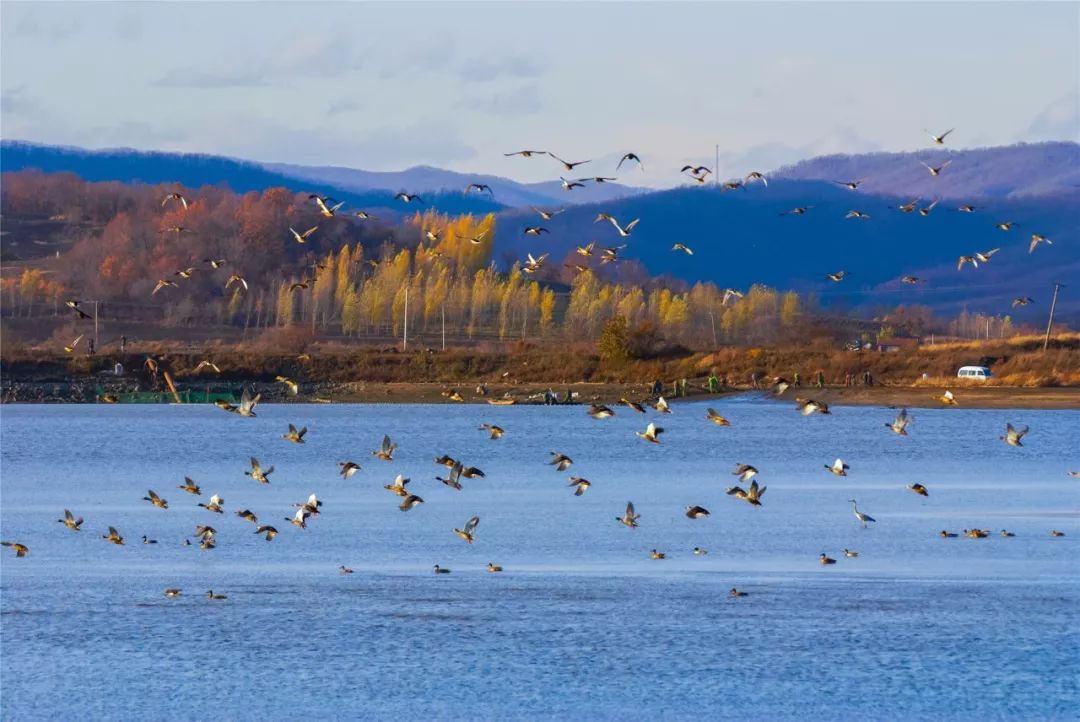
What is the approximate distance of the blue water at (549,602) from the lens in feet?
76.2

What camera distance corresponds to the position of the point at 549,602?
96.4 feet

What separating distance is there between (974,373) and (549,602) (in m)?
70.8

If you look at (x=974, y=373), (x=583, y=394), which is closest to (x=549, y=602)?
(x=974, y=373)

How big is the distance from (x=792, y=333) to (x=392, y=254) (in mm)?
50408

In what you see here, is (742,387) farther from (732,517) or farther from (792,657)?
(792,657)

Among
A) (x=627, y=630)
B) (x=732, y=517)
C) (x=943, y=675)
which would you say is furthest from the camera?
(x=732, y=517)

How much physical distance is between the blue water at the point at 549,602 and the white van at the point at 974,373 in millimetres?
38875

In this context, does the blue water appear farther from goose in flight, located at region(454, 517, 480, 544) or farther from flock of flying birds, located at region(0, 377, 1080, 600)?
goose in flight, located at region(454, 517, 480, 544)

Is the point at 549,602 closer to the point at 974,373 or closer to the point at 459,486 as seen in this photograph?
the point at 459,486

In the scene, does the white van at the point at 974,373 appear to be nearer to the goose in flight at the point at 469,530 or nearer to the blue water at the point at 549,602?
the blue water at the point at 549,602

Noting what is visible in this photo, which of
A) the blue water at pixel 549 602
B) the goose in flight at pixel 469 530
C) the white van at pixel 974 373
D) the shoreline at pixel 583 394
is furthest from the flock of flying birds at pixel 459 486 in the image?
the white van at pixel 974 373

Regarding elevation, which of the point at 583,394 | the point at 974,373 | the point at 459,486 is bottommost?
the point at 583,394

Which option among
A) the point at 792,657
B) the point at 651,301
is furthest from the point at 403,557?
the point at 651,301

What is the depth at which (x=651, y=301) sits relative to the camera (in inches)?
6727
